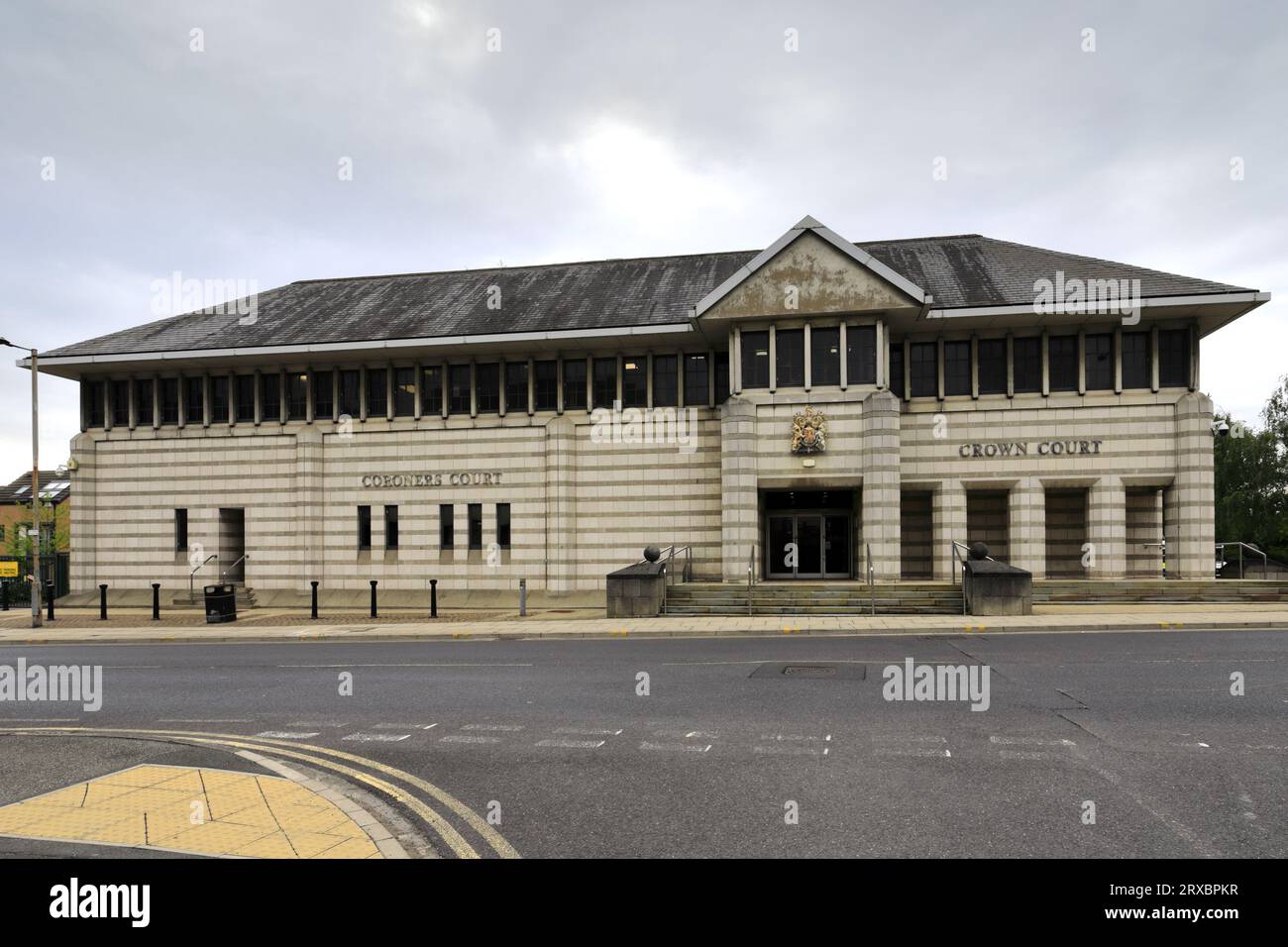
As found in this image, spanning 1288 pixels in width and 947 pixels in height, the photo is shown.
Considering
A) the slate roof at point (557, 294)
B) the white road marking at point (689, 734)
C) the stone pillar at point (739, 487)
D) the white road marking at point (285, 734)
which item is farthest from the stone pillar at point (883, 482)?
the white road marking at point (285, 734)

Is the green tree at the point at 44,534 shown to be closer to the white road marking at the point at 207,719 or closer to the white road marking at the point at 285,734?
the white road marking at the point at 207,719

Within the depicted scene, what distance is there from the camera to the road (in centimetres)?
533

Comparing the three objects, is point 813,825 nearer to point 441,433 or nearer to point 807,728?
point 807,728

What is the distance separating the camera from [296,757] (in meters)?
7.54

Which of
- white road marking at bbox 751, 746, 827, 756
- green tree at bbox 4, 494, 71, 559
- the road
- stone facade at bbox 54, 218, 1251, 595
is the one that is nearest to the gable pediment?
stone facade at bbox 54, 218, 1251, 595

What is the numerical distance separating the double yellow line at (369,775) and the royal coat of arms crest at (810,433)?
18634 mm

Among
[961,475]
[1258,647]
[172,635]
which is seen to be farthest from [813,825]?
[961,475]

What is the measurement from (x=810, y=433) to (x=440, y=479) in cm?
1337

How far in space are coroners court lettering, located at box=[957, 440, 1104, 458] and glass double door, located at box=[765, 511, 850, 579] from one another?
4662 mm

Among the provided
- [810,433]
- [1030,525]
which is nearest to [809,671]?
[810,433]

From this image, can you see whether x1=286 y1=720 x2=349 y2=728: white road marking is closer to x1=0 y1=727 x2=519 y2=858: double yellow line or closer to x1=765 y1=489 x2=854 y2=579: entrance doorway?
x1=0 y1=727 x2=519 y2=858: double yellow line

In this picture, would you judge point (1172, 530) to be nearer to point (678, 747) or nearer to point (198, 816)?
point (678, 747)

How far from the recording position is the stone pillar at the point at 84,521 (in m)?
29.4

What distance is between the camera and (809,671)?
12.2 m
